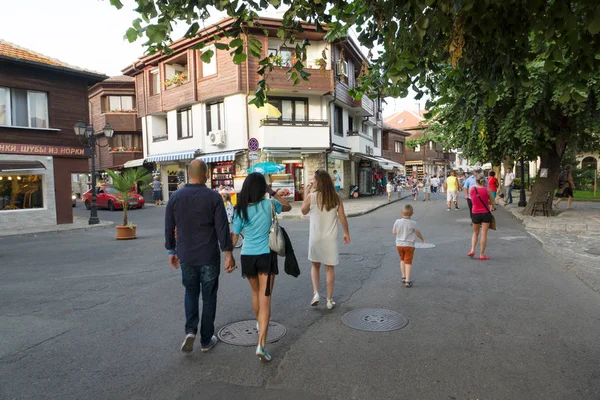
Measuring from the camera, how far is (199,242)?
3.93 m

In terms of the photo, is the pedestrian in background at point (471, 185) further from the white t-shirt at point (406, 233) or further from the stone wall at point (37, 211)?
the stone wall at point (37, 211)

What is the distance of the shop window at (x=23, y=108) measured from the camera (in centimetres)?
1576

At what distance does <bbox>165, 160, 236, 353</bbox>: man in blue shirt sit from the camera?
12.9 ft

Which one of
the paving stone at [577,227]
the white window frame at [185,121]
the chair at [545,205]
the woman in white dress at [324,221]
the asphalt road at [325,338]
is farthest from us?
the white window frame at [185,121]

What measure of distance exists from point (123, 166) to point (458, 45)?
103 feet

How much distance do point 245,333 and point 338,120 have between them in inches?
954

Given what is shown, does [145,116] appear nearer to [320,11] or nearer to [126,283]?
[126,283]

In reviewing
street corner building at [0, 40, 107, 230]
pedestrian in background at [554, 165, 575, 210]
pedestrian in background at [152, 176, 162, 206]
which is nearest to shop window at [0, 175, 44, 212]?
street corner building at [0, 40, 107, 230]

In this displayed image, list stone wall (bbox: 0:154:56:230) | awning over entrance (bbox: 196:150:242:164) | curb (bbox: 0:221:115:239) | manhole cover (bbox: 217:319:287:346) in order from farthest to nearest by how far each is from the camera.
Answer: awning over entrance (bbox: 196:150:242:164) → stone wall (bbox: 0:154:56:230) → curb (bbox: 0:221:115:239) → manhole cover (bbox: 217:319:287:346)

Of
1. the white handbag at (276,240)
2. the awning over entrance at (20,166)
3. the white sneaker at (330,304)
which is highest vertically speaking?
the awning over entrance at (20,166)

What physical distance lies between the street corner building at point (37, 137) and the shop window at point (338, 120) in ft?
45.9

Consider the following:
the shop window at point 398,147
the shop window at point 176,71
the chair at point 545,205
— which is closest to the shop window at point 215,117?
the shop window at point 176,71

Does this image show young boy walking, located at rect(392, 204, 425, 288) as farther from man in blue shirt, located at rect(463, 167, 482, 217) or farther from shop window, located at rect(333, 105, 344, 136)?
shop window, located at rect(333, 105, 344, 136)

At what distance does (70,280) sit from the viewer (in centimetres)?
708
